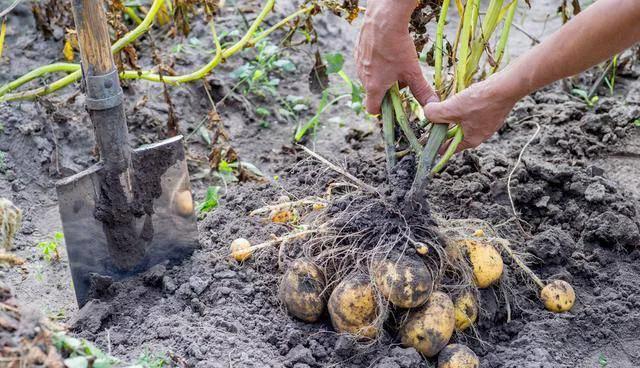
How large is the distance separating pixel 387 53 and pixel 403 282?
710mm

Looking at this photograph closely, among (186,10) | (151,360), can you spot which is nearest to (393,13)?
(151,360)

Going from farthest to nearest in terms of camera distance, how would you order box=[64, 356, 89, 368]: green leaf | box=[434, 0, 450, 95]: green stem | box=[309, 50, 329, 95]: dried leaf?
1. box=[309, 50, 329, 95]: dried leaf
2. box=[434, 0, 450, 95]: green stem
3. box=[64, 356, 89, 368]: green leaf

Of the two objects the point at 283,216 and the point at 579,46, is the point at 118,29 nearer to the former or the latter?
the point at 283,216

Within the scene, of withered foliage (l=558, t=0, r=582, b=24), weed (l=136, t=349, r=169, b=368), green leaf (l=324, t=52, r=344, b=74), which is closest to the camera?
weed (l=136, t=349, r=169, b=368)

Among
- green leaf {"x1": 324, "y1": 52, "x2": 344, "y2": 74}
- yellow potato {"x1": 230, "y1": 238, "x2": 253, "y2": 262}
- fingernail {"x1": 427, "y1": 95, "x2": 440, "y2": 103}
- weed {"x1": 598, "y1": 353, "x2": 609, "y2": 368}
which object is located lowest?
weed {"x1": 598, "y1": 353, "x2": 609, "y2": 368}

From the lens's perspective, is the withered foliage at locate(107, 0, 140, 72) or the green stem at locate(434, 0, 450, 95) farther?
the withered foliage at locate(107, 0, 140, 72)

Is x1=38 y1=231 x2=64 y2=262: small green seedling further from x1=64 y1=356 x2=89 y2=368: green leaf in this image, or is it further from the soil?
x1=64 y1=356 x2=89 y2=368: green leaf

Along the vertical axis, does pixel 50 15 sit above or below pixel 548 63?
below

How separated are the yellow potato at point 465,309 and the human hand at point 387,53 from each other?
0.66 metres

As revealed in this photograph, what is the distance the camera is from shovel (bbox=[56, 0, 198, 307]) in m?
2.37

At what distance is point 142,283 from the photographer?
2580mm

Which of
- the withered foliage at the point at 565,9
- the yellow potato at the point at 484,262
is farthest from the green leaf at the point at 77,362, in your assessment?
the withered foliage at the point at 565,9

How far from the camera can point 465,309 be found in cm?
239

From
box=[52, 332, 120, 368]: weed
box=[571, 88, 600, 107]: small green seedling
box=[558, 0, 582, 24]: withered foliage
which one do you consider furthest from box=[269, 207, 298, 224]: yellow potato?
box=[571, 88, 600, 107]: small green seedling
